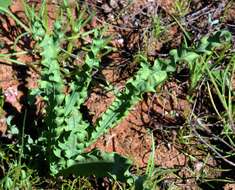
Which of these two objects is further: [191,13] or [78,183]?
[191,13]

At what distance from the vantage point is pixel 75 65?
214 centimetres

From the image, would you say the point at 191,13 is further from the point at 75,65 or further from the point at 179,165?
the point at 179,165

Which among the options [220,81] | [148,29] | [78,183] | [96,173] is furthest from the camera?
[148,29]

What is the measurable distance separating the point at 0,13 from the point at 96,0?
45 centimetres

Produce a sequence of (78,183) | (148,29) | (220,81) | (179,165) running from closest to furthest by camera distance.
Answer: (78,183), (179,165), (220,81), (148,29)

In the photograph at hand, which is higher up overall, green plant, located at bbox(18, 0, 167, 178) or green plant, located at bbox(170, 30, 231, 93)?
green plant, located at bbox(170, 30, 231, 93)

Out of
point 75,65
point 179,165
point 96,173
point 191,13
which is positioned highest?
point 191,13

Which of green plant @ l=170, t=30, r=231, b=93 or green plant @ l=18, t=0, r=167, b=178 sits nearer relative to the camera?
green plant @ l=170, t=30, r=231, b=93

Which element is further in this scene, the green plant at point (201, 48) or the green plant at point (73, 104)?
the green plant at point (73, 104)

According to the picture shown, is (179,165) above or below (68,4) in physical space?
below

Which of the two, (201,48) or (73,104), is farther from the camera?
(73,104)

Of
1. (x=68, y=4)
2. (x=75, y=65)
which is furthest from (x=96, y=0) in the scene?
(x=75, y=65)

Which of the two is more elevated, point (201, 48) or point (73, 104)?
point (201, 48)

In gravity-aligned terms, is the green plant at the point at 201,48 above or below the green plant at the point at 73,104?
above
